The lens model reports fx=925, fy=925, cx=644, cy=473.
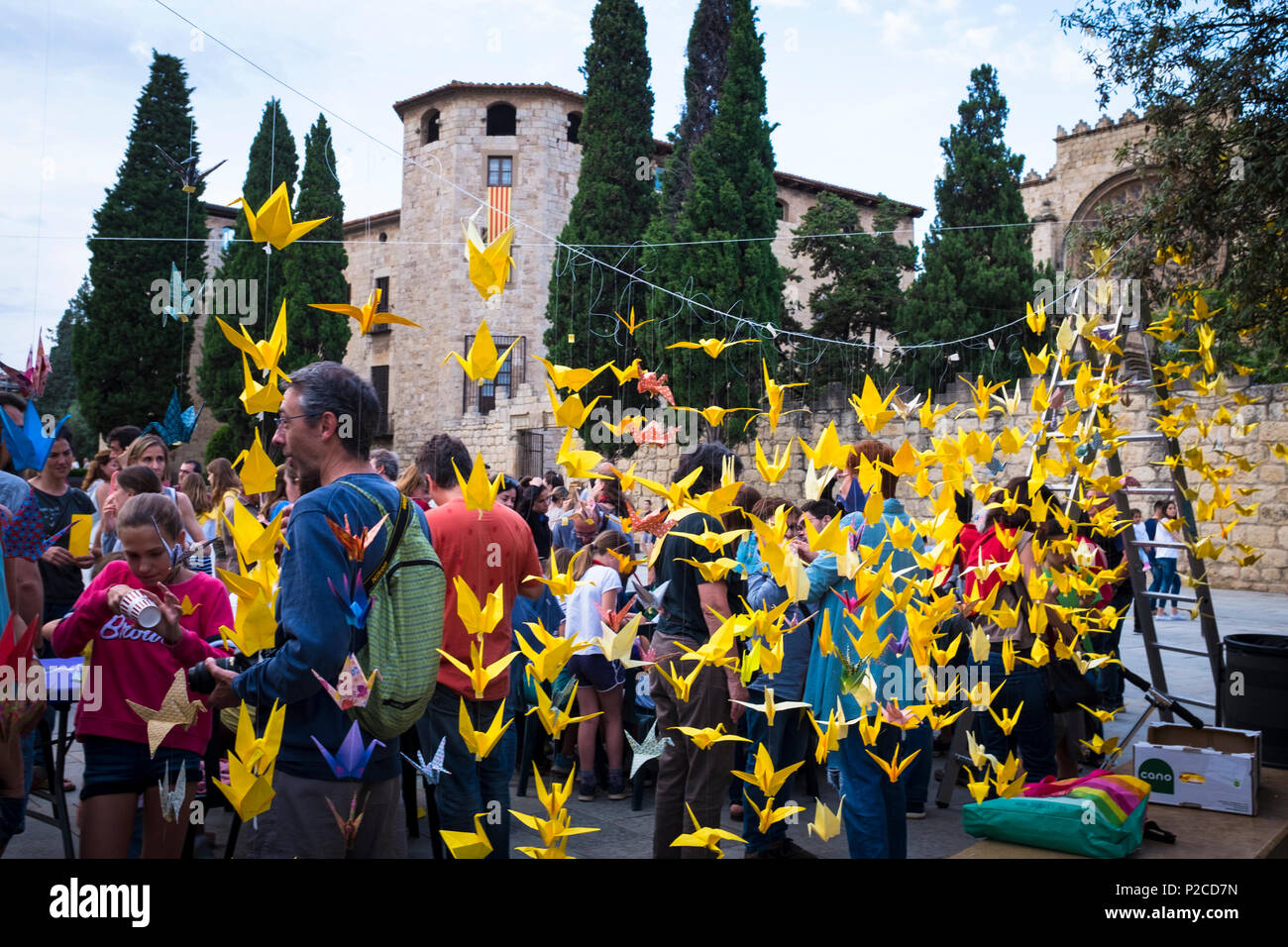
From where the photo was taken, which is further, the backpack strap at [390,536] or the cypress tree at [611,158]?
the cypress tree at [611,158]

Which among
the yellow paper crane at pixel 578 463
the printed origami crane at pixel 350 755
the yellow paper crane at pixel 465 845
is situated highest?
the yellow paper crane at pixel 578 463

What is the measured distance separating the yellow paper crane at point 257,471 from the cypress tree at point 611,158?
65.5 ft

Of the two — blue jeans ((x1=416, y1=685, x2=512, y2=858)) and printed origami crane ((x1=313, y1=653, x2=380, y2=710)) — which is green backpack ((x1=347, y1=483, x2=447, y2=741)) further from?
blue jeans ((x1=416, y1=685, x2=512, y2=858))

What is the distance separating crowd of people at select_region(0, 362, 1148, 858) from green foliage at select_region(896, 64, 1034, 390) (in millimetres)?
15829

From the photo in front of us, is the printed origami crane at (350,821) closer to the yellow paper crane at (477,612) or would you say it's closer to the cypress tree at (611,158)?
the yellow paper crane at (477,612)

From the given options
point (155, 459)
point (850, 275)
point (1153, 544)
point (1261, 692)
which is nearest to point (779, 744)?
point (1261, 692)

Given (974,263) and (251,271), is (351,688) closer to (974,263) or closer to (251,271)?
(974,263)

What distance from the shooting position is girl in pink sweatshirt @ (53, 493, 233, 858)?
2695 mm

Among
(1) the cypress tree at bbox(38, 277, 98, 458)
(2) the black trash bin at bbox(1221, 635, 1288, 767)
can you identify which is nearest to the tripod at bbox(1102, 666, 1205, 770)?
(2) the black trash bin at bbox(1221, 635, 1288, 767)

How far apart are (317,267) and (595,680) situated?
78.3ft

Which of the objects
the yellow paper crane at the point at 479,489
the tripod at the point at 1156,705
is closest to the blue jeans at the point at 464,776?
the yellow paper crane at the point at 479,489

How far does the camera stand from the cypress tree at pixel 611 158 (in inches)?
851

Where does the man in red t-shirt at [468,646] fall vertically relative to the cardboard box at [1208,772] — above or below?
above

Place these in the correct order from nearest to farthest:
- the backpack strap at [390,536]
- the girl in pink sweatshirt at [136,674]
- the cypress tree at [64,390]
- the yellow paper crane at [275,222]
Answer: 1. the yellow paper crane at [275,222]
2. the backpack strap at [390,536]
3. the girl in pink sweatshirt at [136,674]
4. the cypress tree at [64,390]
